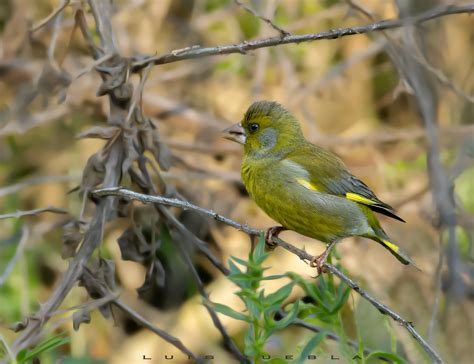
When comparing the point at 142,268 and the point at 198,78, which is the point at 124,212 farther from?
the point at 198,78

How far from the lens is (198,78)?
682 cm

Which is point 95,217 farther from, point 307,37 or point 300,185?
point 307,37

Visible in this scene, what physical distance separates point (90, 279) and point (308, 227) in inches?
44.2

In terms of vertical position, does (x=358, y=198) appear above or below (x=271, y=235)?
above

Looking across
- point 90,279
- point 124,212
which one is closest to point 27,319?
point 90,279

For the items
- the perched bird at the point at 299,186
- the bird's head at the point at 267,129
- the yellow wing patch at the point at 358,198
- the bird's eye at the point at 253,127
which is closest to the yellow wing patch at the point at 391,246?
the perched bird at the point at 299,186

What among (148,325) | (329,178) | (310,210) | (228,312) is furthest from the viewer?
(329,178)

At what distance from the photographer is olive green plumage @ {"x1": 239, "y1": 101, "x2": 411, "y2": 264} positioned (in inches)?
153

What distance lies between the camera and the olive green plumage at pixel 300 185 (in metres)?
3.90

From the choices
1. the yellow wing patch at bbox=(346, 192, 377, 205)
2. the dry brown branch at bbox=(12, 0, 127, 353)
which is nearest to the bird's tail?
A: the yellow wing patch at bbox=(346, 192, 377, 205)

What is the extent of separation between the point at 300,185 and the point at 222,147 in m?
2.54

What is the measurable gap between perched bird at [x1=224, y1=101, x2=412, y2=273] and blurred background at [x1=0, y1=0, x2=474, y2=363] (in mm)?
680

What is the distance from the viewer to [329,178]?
4152mm

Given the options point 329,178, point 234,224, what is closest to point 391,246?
point 329,178
